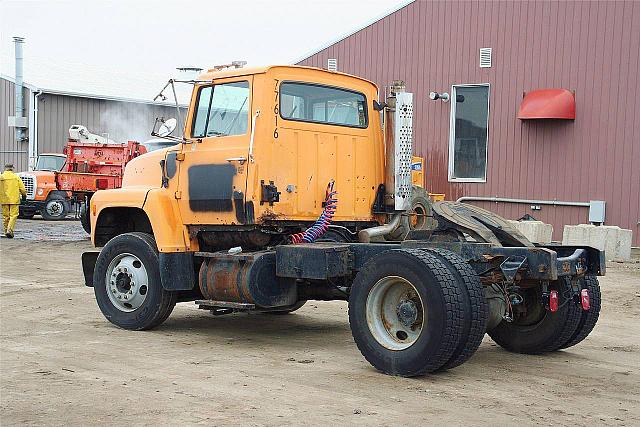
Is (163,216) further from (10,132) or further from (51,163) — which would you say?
Answer: (10,132)

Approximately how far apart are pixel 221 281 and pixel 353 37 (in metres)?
15.2

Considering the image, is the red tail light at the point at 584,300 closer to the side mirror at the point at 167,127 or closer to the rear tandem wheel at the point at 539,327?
the rear tandem wheel at the point at 539,327

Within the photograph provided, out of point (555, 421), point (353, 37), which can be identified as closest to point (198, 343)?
point (555, 421)

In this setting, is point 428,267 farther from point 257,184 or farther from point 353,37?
point 353,37

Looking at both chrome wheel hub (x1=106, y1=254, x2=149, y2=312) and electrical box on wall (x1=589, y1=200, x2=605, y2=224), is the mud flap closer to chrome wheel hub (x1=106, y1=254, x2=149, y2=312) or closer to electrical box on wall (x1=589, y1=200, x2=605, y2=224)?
chrome wheel hub (x1=106, y1=254, x2=149, y2=312)

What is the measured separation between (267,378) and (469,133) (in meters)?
15.3

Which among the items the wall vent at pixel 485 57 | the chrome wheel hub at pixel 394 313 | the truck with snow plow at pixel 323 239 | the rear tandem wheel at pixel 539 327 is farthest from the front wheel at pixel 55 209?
the chrome wheel hub at pixel 394 313

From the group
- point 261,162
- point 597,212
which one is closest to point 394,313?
point 261,162

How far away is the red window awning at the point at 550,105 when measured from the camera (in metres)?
19.8

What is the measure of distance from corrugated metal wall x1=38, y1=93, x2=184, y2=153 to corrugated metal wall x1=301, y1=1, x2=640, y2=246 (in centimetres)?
1725

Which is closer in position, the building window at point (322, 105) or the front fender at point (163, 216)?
the building window at point (322, 105)

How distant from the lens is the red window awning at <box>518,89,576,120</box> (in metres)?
19.8

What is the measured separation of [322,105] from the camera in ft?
30.9

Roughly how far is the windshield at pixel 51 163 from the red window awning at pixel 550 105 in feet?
56.9
